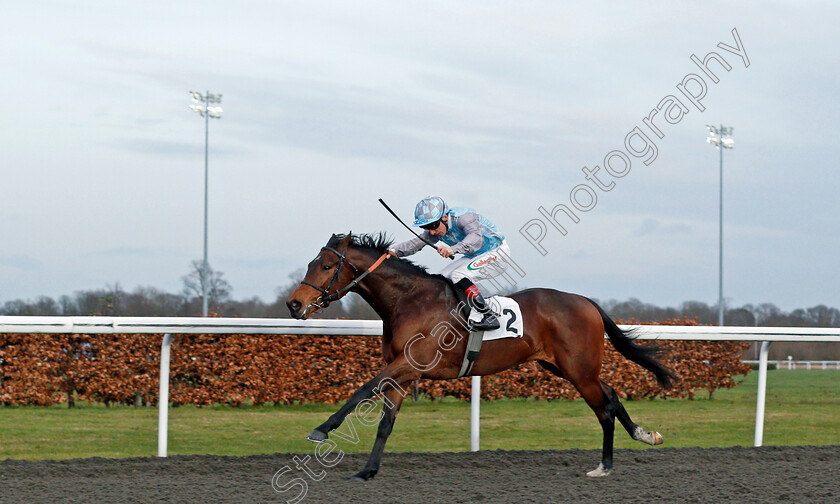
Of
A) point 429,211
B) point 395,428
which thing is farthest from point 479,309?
point 395,428

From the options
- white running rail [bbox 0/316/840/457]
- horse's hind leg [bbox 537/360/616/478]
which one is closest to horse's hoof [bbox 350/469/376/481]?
white running rail [bbox 0/316/840/457]

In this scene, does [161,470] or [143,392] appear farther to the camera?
[143,392]

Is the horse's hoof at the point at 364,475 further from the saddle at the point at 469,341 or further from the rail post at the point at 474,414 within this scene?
the rail post at the point at 474,414

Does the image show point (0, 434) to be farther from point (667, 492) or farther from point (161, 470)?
point (667, 492)

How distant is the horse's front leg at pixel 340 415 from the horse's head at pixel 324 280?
539mm

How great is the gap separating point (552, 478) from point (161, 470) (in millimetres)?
2227

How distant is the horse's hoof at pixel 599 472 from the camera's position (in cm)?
471

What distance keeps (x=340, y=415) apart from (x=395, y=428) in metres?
2.61

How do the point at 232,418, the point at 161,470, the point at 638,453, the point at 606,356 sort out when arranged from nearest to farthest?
the point at 161,470, the point at 638,453, the point at 232,418, the point at 606,356

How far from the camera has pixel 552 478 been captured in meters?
4.63

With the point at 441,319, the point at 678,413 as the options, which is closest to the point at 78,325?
the point at 441,319

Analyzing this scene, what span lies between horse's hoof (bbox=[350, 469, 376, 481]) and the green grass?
1.29 m

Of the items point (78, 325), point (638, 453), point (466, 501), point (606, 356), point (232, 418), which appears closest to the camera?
point (466, 501)

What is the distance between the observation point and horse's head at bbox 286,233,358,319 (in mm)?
4516
